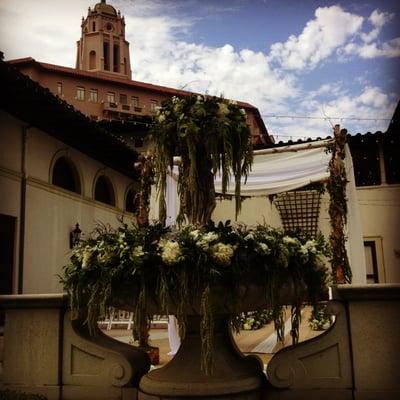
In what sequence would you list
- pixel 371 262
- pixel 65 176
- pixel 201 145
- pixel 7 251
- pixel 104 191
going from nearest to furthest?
pixel 201 145
pixel 7 251
pixel 65 176
pixel 371 262
pixel 104 191

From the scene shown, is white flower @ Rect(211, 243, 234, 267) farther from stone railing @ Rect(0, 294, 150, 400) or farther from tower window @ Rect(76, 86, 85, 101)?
tower window @ Rect(76, 86, 85, 101)

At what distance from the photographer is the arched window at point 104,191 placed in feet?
42.2

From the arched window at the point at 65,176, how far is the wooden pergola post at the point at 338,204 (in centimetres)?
621

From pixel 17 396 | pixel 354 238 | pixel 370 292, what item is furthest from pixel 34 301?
pixel 354 238

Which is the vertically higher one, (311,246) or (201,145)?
(201,145)

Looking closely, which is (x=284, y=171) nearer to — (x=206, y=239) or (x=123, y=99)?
(x=206, y=239)

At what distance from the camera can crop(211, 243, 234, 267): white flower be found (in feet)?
9.09

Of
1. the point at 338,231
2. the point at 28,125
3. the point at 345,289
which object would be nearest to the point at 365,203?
the point at 338,231

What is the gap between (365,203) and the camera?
1244 centimetres

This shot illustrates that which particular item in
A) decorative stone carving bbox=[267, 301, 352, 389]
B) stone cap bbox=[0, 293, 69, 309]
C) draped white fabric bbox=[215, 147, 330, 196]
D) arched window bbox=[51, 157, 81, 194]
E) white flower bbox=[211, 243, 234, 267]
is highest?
arched window bbox=[51, 157, 81, 194]

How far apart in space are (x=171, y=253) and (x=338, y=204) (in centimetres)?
412

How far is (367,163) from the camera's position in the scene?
12.7m

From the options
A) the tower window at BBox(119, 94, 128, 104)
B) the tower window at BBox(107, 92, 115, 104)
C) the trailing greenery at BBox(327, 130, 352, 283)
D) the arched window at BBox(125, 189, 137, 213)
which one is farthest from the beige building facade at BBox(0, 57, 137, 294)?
the tower window at BBox(119, 94, 128, 104)

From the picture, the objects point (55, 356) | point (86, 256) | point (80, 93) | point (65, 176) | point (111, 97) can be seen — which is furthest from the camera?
point (111, 97)
